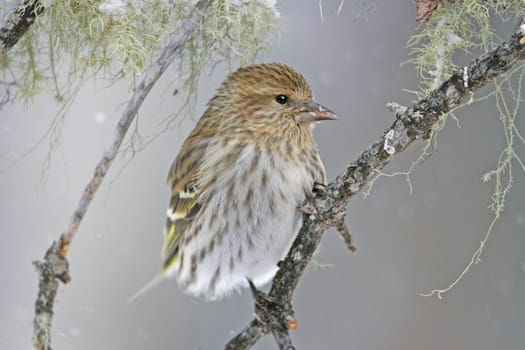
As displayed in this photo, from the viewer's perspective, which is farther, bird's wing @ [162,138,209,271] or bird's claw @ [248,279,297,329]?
bird's wing @ [162,138,209,271]

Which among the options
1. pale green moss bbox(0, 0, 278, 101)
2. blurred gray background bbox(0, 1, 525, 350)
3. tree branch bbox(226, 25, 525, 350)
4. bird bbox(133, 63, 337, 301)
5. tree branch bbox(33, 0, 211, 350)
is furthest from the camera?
blurred gray background bbox(0, 1, 525, 350)

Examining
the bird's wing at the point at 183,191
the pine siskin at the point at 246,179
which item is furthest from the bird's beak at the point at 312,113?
the bird's wing at the point at 183,191

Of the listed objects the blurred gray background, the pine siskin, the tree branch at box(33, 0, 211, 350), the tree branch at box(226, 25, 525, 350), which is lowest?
the tree branch at box(226, 25, 525, 350)

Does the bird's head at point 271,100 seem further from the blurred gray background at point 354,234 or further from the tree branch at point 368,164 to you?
the blurred gray background at point 354,234

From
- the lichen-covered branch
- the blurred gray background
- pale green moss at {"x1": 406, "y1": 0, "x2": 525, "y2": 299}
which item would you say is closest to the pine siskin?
pale green moss at {"x1": 406, "y1": 0, "x2": 525, "y2": 299}

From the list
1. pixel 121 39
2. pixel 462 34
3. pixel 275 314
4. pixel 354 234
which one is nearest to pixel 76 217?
pixel 121 39

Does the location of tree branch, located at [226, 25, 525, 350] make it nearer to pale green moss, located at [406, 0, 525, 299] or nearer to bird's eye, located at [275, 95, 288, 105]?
pale green moss, located at [406, 0, 525, 299]

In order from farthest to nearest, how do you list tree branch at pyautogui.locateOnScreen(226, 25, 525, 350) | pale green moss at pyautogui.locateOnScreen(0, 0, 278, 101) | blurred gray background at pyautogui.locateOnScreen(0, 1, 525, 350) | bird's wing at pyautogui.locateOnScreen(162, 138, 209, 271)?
blurred gray background at pyautogui.locateOnScreen(0, 1, 525, 350) → bird's wing at pyautogui.locateOnScreen(162, 138, 209, 271) → pale green moss at pyautogui.locateOnScreen(0, 0, 278, 101) → tree branch at pyautogui.locateOnScreen(226, 25, 525, 350)

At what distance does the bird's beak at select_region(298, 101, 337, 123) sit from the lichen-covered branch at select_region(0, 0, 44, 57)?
109 centimetres

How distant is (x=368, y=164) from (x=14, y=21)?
3.53 ft

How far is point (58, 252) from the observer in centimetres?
219

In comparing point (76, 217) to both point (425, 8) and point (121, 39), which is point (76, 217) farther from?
point (425, 8)

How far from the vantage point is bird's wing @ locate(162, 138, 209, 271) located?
306 centimetres

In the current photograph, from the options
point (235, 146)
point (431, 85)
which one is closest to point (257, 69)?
point (235, 146)
